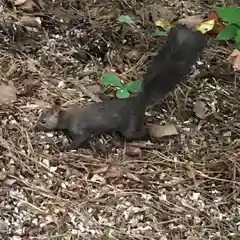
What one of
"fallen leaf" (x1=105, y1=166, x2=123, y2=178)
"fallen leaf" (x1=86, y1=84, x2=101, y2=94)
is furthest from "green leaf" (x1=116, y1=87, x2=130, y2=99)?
"fallen leaf" (x1=105, y1=166, x2=123, y2=178)

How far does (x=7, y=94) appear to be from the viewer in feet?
6.99

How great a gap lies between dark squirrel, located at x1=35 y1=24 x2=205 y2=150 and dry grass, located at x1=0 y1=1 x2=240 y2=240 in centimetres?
5

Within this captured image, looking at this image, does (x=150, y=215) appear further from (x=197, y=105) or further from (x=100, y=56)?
(x=100, y=56)

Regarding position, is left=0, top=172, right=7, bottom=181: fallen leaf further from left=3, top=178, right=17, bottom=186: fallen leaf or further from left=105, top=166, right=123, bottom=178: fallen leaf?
left=105, top=166, right=123, bottom=178: fallen leaf

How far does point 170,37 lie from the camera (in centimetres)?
185

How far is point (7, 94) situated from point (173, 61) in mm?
575

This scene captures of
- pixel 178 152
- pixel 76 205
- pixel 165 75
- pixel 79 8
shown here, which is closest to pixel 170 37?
pixel 165 75

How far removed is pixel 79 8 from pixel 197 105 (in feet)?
2.01

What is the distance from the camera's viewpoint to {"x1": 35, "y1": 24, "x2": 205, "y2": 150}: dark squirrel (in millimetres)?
1866

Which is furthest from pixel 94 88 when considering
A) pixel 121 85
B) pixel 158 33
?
pixel 158 33

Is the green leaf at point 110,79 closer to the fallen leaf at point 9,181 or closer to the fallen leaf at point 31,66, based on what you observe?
the fallen leaf at point 31,66

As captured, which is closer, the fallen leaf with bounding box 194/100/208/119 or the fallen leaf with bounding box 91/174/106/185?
the fallen leaf with bounding box 91/174/106/185

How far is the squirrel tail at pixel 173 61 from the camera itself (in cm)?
183

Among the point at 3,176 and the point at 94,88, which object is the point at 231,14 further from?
the point at 3,176
